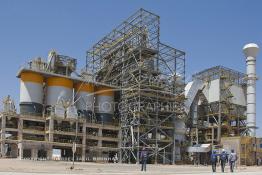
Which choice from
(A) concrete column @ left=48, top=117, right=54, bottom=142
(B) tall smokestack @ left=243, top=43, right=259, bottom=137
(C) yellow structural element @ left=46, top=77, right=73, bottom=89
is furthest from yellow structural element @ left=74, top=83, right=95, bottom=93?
(B) tall smokestack @ left=243, top=43, right=259, bottom=137

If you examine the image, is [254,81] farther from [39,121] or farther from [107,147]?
[39,121]

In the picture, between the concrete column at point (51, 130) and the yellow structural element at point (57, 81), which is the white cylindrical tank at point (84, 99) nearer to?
the yellow structural element at point (57, 81)

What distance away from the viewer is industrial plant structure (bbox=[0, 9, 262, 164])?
263ft

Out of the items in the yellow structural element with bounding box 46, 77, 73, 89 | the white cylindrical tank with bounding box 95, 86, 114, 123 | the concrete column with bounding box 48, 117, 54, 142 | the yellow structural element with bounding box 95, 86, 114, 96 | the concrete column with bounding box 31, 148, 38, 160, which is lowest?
the concrete column with bounding box 31, 148, 38, 160

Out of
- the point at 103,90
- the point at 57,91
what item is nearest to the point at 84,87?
the point at 103,90

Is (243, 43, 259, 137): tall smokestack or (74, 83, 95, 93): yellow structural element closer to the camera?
(74, 83, 95, 93): yellow structural element

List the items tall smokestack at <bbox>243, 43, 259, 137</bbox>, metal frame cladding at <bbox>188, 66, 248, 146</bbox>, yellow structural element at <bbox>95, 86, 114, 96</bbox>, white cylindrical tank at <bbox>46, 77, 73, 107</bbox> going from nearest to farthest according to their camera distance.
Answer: white cylindrical tank at <bbox>46, 77, 73, 107</bbox>, yellow structural element at <bbox>95, 86, 114, 96</bbox>, metal frame cladding at <bbox>188, 66, 248, 146</bbox>, tall smokestack at <bbox>243, 43, 259, 137</bbox>

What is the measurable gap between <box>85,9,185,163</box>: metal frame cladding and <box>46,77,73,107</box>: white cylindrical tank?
40.9ft

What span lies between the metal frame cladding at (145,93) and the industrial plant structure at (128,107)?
0.73 feet

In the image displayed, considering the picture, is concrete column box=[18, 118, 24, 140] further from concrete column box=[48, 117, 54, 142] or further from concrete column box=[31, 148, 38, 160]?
concrete column box=[48, 117, 54, 142]

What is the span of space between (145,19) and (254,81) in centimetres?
3100

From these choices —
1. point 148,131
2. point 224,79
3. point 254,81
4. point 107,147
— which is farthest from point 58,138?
point 254,81

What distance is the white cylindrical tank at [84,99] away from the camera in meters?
88.9

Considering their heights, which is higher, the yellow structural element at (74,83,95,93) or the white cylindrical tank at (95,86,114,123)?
the yellow structural element at (74,83,95,93)
